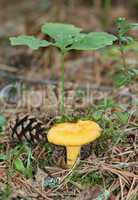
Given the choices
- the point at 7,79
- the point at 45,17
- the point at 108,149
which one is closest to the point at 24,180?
the point at 108,149

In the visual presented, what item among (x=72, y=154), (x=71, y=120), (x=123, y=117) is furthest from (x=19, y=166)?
(x=123, y=117)

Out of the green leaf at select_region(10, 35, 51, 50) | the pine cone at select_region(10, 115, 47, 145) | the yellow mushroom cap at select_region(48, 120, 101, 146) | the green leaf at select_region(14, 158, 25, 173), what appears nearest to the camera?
the yellow mushroom cap at select_region(48, 120, 101, 146)

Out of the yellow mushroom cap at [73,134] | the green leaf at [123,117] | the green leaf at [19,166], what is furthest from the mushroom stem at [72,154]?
the green leaf at [123,117]

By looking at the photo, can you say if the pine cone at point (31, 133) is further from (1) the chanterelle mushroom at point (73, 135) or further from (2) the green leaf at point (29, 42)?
(2) the green leaf at point (29, 42)

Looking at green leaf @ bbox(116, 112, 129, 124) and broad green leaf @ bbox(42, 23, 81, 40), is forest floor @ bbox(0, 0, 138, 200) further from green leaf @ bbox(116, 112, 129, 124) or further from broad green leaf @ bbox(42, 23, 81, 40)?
broad green leaf @ bbox(42, 23, 81, 40)

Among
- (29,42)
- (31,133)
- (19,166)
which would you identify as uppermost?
(29,42)

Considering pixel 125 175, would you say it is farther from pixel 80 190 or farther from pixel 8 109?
pixel 8 109

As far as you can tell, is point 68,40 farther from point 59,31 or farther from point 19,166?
point 19,166

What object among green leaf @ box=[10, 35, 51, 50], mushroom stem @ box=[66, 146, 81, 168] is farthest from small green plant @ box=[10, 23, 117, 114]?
mushroom stem @ box=[66, 146, 81, 168]
